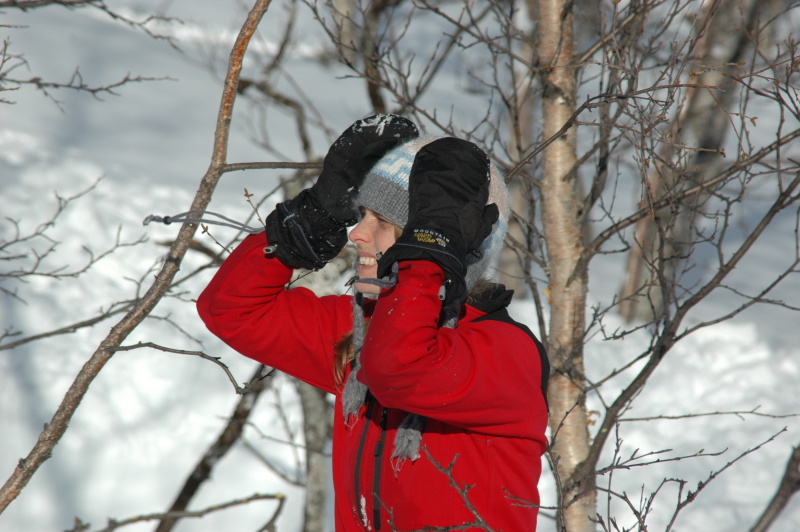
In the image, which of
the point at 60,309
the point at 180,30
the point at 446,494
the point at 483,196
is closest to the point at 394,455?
the point at 446,494

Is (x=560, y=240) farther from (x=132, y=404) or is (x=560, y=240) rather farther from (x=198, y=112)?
(x=198, y=112)

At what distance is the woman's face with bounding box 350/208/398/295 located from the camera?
1622 millimetres

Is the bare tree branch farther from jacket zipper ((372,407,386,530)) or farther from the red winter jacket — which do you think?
jacket zipper ((372,407,386,530))

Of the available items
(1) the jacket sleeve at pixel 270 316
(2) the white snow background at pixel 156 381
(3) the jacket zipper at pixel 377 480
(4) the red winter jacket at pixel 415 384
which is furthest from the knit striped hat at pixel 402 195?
(2) the white snow background at pixel 156 381

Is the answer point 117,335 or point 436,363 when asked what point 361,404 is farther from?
point 117,335

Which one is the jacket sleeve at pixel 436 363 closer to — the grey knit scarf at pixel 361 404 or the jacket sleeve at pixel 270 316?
the grey knit scarf at pixel 361 404

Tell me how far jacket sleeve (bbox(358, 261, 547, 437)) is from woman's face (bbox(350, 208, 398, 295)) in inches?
9.0

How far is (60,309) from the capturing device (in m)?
5.30

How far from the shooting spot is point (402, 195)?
61.5 inches

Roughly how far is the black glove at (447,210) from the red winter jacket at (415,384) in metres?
0.03

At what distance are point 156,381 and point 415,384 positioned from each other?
423 cm

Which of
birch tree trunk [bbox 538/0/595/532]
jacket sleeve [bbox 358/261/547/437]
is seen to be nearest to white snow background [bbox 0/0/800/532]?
birch tree trunk [bbox 538/0/595/532]

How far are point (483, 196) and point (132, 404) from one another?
424cm

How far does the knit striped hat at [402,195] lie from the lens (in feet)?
5.15
